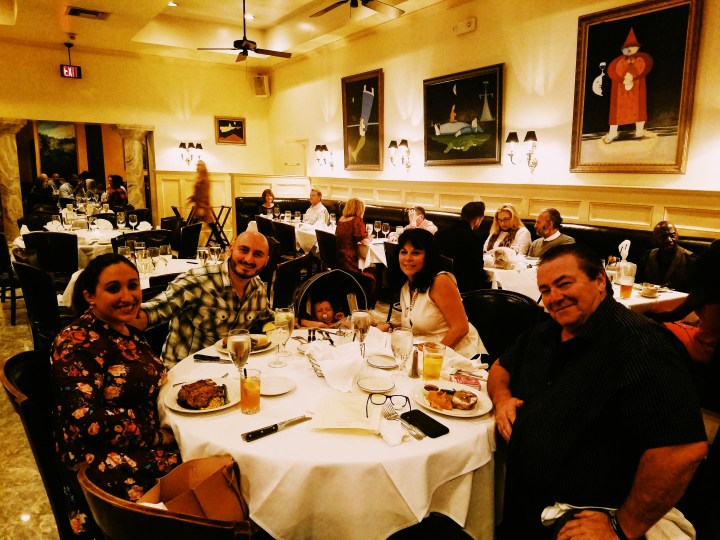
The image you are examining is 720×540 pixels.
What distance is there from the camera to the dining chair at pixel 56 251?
4.84 m

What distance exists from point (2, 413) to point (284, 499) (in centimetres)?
300

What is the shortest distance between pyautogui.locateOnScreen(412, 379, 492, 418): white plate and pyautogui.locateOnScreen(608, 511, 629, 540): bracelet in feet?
1.44

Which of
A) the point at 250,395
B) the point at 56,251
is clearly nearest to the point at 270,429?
the point at 250,395

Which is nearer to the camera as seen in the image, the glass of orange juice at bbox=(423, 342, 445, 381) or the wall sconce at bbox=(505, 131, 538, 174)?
the glass of orange juice at bbox=(423, 342, 445, 381)

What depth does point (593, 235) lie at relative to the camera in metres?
5.79

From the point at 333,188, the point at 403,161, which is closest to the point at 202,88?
the point at 333,188

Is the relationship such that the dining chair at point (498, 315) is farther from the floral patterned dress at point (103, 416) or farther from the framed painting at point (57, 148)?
the framed painting at point (57, 148)

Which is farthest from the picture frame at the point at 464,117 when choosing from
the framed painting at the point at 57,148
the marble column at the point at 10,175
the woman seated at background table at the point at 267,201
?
the framed painting at the point at 57,148

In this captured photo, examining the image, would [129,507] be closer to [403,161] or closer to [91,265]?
[91,265]

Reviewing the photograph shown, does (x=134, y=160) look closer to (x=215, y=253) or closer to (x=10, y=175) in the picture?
(x=10, y=175)

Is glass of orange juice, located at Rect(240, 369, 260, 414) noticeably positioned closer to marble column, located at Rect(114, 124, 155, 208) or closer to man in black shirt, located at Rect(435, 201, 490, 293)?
man in black shirt, located at Rect(435, 201, 490, 293)

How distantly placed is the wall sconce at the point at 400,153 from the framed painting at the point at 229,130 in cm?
478

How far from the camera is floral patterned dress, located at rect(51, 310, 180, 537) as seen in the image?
159 cm

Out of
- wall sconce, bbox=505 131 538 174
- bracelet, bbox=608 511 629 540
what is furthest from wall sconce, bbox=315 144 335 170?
bracelet, bbox=608 511 629 540
